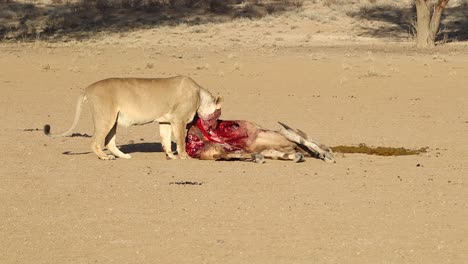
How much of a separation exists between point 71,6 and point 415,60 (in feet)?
68.7

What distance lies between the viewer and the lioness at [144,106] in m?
14.8

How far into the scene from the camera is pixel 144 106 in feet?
49.3

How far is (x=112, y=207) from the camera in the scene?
454 inches

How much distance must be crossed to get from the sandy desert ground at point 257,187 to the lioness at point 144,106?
39 centimetres

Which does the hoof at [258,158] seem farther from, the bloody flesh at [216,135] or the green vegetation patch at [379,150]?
the green vegetation patch at [379,150]

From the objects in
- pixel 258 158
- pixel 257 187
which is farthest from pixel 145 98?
pixel 257 187

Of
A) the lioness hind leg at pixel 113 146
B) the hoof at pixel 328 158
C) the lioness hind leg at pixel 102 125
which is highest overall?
the lioness hind leg at pixel 102 125

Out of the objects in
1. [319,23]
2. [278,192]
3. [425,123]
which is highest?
[278,192]

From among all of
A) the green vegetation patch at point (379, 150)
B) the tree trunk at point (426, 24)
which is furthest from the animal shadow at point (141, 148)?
the tree trunk at point (426, 24)

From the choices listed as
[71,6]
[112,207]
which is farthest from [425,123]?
[71,6]

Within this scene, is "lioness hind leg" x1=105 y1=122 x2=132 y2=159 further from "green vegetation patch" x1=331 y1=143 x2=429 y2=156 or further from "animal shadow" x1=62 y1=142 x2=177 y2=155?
"green vegetation patch" x1=331 y1=143 x2=429 y2=156

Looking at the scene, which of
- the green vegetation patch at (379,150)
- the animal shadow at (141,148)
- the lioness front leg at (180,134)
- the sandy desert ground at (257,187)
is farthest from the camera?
the animal shadow at (141,148)

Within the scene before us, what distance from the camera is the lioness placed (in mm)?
14828

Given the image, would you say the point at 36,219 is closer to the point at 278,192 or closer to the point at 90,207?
the point at 90,207
